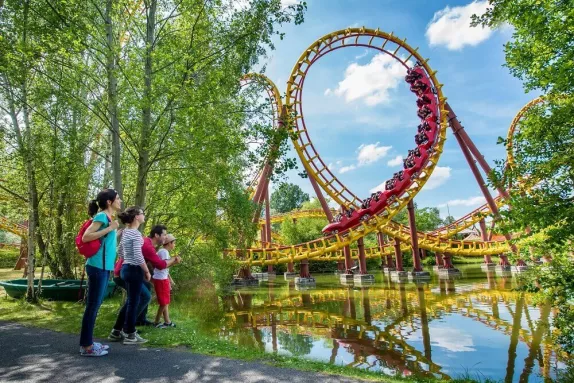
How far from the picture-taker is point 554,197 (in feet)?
14.9

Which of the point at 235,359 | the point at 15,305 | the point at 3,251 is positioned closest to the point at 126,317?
the point at 235,359

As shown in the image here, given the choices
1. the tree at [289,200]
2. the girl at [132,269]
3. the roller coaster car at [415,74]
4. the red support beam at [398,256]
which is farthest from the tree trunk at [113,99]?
the tree at [289,200]

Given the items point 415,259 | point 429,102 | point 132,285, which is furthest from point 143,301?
point 429,102

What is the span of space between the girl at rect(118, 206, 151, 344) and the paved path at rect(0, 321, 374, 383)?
10.3 inches

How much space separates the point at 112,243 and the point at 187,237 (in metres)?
6.70

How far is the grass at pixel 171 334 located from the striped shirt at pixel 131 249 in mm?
1064

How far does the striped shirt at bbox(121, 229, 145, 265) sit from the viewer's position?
4461 mm

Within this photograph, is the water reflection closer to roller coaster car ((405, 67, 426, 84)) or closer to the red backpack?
the red backpack

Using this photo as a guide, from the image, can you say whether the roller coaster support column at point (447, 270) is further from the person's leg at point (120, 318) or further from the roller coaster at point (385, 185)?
the person's leg at point (120, 318)

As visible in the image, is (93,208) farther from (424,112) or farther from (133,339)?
(424,112)

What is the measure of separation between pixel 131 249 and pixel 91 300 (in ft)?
2.54

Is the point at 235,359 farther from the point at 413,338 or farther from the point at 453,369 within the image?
the point at 413,338

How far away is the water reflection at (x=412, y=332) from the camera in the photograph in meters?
5.49

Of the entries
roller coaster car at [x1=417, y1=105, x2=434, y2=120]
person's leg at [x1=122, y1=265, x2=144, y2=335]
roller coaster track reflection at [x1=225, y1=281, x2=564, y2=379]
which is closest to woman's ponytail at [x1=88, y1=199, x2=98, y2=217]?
person's leg at [x1=122, y1=265, x2=144, y2=335]
